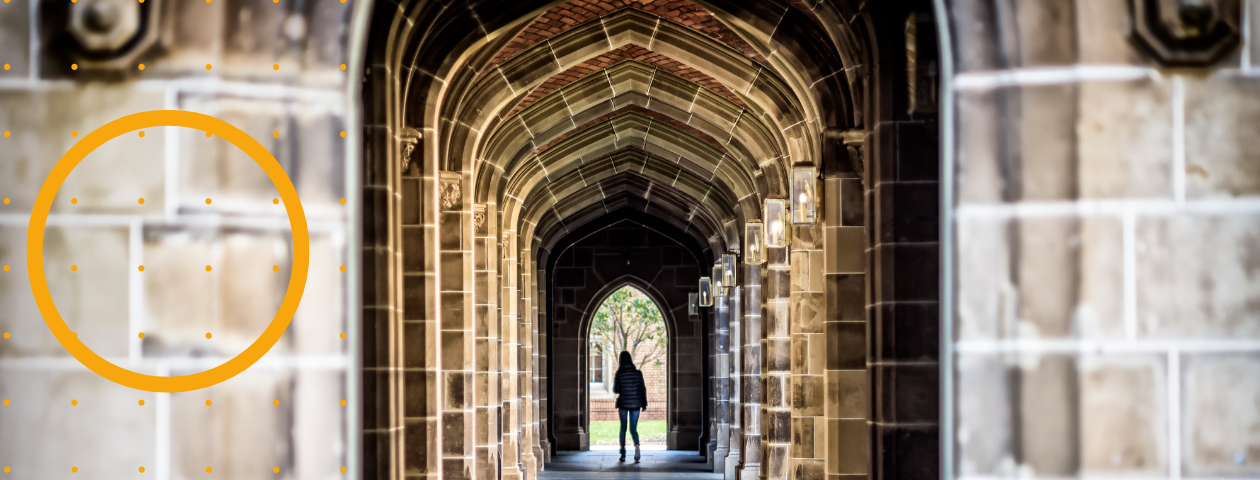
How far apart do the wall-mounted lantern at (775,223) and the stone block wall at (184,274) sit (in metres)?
6.91

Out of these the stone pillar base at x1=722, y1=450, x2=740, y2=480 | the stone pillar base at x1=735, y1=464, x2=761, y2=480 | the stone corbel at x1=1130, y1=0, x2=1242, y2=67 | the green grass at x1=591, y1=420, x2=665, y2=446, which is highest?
the stone corbel at x1=1130, y1=0, x2=1242, y2=67

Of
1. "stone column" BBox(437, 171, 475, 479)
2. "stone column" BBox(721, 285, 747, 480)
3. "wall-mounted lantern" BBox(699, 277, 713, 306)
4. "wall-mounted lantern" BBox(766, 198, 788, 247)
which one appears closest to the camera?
"stone column" BBox(437, 171, 475, 479)

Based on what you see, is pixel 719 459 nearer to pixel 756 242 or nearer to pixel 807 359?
pixel 756 242

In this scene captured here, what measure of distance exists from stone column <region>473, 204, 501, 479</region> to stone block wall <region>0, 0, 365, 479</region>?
7.98m

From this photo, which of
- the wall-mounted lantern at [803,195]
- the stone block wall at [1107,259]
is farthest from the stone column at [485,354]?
the stone block wall at [1107,259]

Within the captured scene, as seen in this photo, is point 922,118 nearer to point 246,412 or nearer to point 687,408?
point 246,412

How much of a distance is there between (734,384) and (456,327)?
6.88 metres

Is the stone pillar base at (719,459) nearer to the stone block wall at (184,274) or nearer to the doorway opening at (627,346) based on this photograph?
the doorway opening at (627,346)

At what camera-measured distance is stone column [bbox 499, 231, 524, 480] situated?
12.2m

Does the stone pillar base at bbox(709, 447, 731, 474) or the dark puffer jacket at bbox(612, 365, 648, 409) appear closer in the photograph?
the stone pillar base at bbox(709, 447, 731, 474)

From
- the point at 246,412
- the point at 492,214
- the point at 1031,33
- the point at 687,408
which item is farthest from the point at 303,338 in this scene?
the point at 687,408

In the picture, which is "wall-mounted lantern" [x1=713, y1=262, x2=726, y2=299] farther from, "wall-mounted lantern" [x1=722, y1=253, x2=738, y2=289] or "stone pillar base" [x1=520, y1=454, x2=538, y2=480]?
"stone pillar base" [x1=520, y1=454, x2=538, y2=480]

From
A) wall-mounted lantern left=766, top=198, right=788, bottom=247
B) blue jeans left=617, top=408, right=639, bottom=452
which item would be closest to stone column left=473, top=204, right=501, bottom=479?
wall-mounted lantern left=766, top=198, right=788, bottom=247

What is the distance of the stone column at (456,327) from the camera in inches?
332
